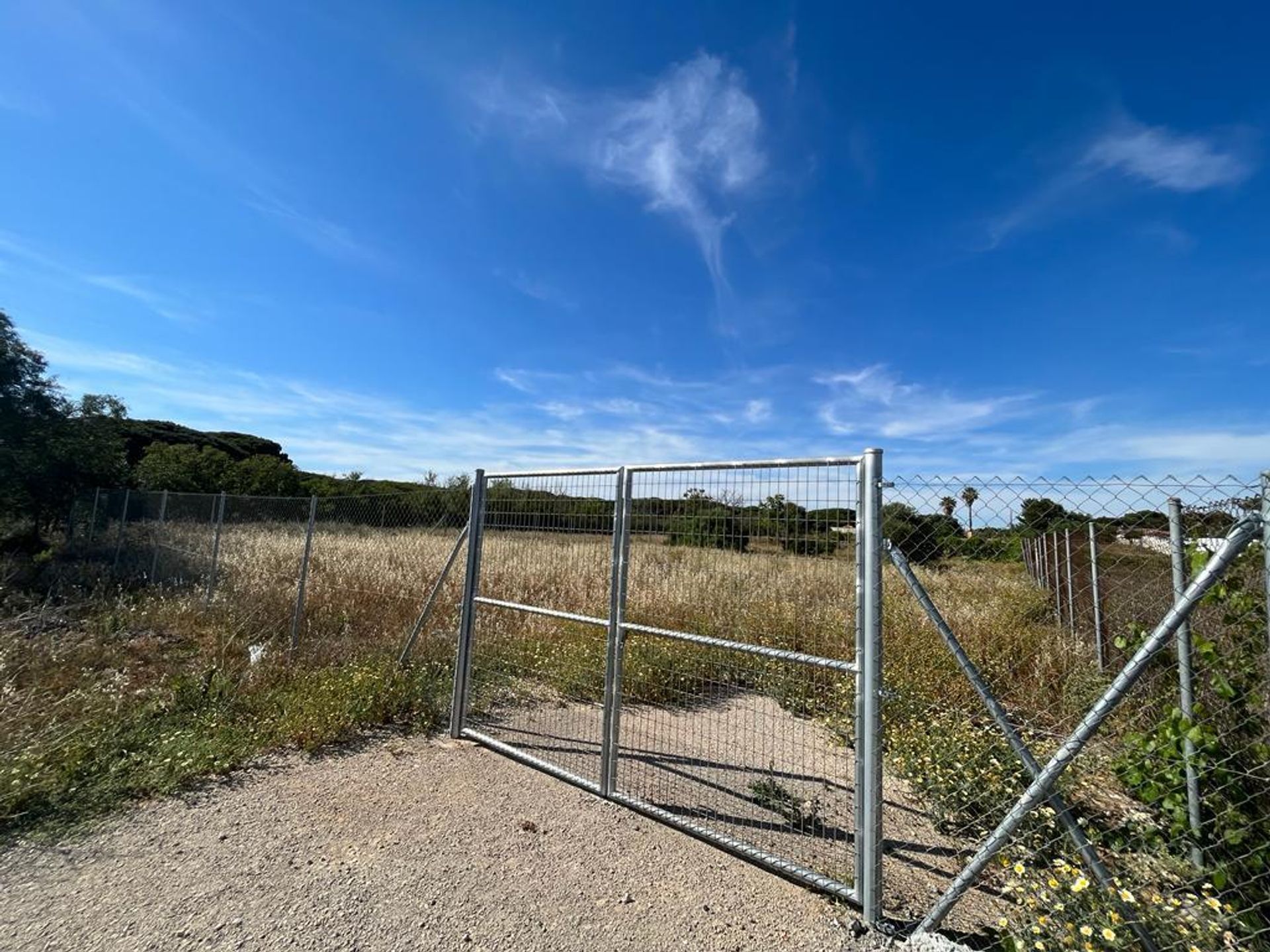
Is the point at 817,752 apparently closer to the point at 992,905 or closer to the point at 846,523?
the point at 992,905

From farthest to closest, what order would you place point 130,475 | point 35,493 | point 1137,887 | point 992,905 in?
point 130,475 → point 35,493 → point 992,905 → point 1137,887

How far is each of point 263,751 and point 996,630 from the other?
251 inches

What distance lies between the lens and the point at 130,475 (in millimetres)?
17641

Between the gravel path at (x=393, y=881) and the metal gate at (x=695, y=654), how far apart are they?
31cm

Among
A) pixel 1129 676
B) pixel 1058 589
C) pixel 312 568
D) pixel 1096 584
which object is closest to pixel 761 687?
pixel 1129 676

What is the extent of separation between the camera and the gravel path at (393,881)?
2.61m

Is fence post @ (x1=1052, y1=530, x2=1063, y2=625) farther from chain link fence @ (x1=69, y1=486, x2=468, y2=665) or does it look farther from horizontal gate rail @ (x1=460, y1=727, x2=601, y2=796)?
chain link fence @ (x1=69, y1=486, x2=468, y2=665)

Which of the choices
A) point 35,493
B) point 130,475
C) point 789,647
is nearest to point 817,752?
point 789,647

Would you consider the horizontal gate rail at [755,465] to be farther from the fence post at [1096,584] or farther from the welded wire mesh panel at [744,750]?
the fence post at [1096,584]

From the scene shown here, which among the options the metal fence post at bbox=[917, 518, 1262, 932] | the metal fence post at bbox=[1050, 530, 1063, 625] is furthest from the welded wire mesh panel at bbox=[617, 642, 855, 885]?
the metal fence post at bbox=[1050, 530, 1063, 625]

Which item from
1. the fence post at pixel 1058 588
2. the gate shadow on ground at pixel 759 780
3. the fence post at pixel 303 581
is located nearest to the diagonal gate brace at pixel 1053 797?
the gate shadow on ground at pixel 759 780

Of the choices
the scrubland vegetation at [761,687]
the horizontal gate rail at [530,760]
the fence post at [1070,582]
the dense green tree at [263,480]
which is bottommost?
the horizontal gate rail at [530,760]

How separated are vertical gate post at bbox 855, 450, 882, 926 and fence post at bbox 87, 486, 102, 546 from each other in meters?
17.5

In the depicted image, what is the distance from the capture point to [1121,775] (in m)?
2.97
